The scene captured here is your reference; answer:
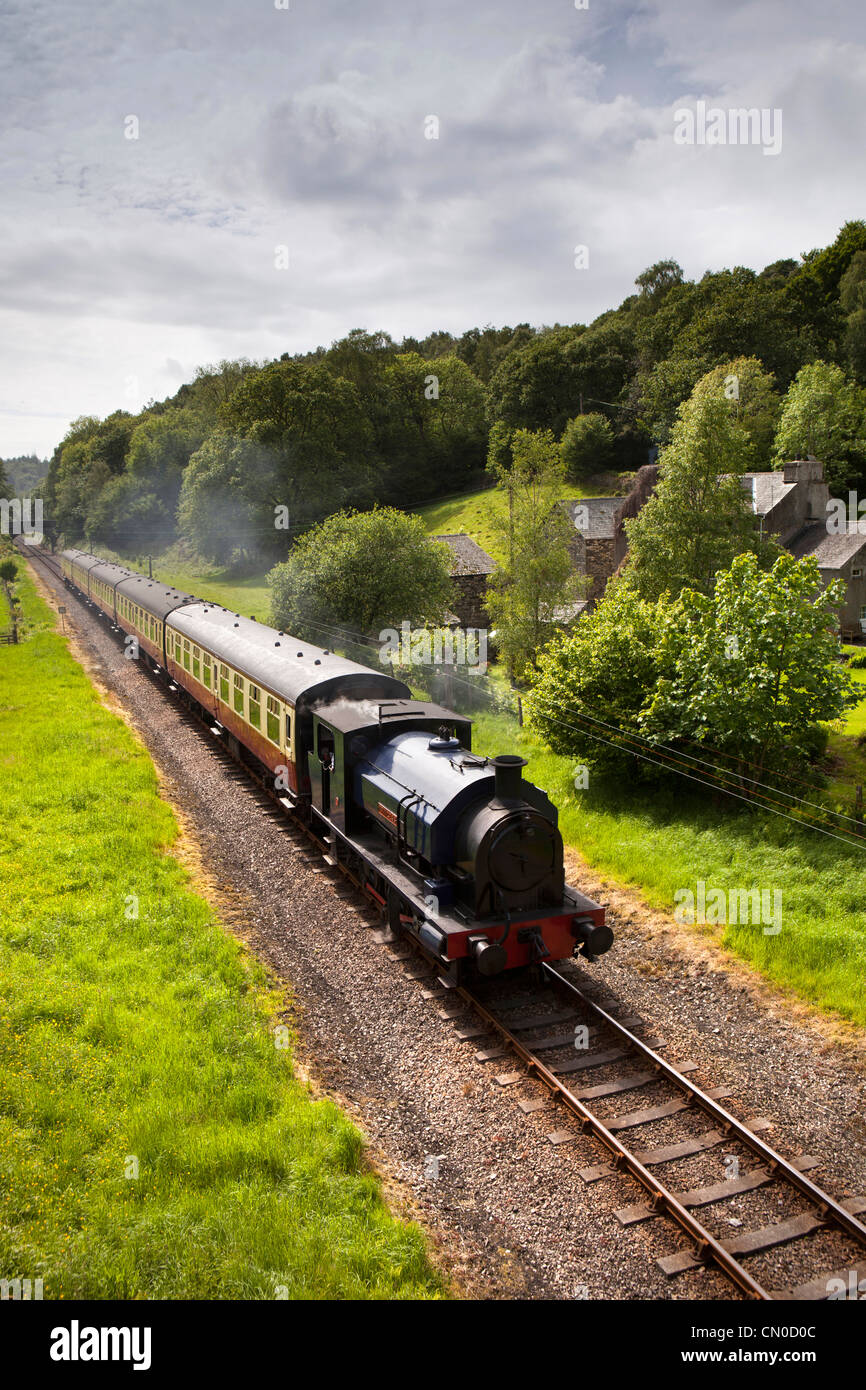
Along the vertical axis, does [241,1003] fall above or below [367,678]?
below

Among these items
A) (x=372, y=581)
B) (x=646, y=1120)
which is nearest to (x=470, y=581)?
(x=372, y=581)

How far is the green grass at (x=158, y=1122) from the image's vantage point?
23.0 ft

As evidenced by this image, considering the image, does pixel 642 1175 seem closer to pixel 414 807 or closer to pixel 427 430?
pixel 414 807

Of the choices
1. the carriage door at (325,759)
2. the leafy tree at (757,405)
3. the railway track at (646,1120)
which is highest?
the leafy tree at (757,405)

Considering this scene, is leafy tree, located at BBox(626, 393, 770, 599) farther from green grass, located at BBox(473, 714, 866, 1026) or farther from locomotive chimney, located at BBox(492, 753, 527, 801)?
locomotive chimney, located at BBox(492, 753, 527, 801)

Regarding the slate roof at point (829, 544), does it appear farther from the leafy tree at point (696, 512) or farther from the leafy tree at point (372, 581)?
the leafy tree at point (372, 581)

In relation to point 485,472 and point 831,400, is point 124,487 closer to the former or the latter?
point 485,472

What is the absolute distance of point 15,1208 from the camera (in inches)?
294

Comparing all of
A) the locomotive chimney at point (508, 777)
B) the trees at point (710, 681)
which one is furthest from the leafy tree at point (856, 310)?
the locomotive chimney at point (508, 777)

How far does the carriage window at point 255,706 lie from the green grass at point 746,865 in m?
7.38

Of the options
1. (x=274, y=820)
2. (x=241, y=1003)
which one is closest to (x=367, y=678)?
(x=274, y=820)

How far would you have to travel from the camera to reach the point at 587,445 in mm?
77312

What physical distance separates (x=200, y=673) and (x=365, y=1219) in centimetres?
1946

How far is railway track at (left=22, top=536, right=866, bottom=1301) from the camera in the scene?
7.70 meters
